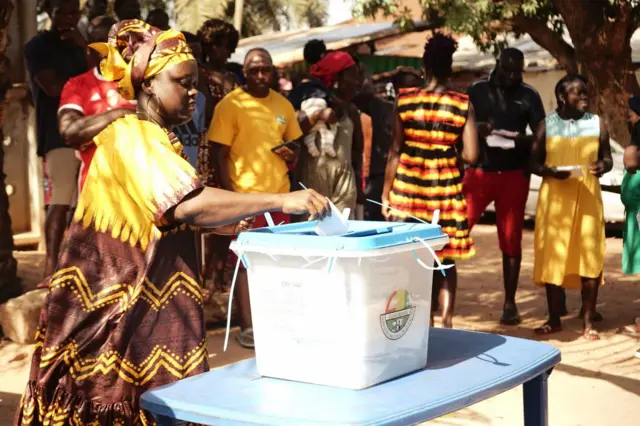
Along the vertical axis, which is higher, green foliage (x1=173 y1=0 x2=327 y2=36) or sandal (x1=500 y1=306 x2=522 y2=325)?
green foliage (x1=173 y1=0 x2=327 y2=36)

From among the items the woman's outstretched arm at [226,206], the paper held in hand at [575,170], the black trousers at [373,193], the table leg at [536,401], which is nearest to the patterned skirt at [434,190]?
the paper held in hand at [575,170]

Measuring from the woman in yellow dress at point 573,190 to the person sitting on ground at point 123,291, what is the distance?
4247 millimetres

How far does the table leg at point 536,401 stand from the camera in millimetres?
3176

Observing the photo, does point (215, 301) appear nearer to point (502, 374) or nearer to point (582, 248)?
point (582, 248)

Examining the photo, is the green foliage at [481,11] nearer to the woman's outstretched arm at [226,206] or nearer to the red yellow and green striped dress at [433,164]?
the red yellow and green striped dress at [433,164]

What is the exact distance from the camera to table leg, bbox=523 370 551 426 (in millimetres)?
3176

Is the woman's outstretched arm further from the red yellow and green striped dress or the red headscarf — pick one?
the red headscarf

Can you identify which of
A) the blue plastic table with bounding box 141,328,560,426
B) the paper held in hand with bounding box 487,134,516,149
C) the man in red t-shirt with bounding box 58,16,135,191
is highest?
the man in red t-shirt with bounding box 58,16,135,191

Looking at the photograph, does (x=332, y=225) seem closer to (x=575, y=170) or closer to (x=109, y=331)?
(x=109, y=331)

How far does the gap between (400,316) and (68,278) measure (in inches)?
42.3

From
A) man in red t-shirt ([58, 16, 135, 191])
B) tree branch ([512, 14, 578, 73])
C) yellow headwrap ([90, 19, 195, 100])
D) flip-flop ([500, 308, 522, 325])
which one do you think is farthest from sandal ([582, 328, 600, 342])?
tree branch ([512, 14, 578, 73])

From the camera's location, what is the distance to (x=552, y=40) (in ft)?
40.9

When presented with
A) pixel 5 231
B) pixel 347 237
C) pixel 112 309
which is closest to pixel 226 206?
pixel 347 237

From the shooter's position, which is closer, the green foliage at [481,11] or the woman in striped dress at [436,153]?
the woman in striped dress at [436,153]
